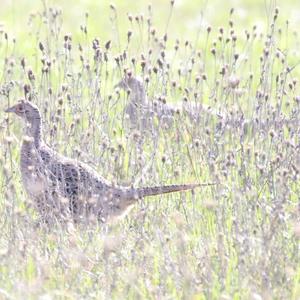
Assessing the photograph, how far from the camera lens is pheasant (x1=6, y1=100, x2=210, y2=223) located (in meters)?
6.16

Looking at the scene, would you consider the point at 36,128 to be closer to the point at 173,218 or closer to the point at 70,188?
the point at 70,188

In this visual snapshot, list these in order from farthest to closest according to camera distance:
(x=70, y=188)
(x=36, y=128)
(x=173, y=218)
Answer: (x=36, y=128) < (x=70, y=188) < (x=173, y=218)

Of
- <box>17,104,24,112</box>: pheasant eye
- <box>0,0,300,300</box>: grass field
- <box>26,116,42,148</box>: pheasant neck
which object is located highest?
<box>17,104,24,112</box>: pheasant eye

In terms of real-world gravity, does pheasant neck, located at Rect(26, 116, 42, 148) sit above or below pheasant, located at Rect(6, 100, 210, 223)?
above

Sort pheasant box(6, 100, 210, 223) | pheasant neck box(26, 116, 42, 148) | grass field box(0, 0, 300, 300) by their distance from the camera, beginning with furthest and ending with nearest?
pheasant neck box(26, 116, 42, 148) < pheasant box(6, 100, 210, 223) < grass field box(0, 0, 300, 300)

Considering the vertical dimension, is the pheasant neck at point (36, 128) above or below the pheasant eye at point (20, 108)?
below

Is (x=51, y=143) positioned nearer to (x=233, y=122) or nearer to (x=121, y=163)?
(x=121, y=163)

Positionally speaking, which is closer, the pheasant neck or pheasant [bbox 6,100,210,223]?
pheasant [bbox 6,100,210,223]

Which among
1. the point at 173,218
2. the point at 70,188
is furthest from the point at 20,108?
the point at 173,218

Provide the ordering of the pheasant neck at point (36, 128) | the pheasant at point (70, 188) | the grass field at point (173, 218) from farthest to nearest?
the pheasant neck at point (36, 128), the pheasant at point (70, 188), the grass field at point (173, 218)

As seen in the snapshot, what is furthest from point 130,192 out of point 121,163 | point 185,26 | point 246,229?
point 185,26

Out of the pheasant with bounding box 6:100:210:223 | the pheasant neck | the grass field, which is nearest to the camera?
the grass field

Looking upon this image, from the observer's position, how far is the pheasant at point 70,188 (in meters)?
6.16

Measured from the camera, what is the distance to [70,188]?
6.73 m
